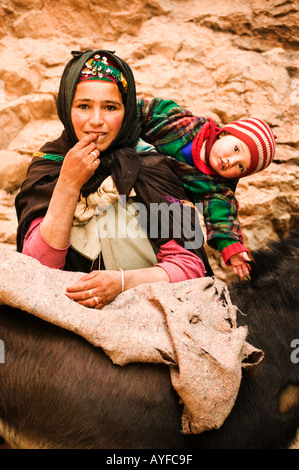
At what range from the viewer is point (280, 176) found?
2.28 metres

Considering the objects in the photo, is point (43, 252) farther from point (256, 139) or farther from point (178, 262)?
point (256, 139)

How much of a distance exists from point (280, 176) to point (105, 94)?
1.22 meters

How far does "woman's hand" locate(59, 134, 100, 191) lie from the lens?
1.28 m

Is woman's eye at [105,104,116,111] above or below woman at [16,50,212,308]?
above

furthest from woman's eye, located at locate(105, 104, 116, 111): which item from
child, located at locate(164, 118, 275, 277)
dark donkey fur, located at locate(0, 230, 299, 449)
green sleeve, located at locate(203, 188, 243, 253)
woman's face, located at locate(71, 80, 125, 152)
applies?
dark donkey fur, located at locate(0, 230, 299, 449)

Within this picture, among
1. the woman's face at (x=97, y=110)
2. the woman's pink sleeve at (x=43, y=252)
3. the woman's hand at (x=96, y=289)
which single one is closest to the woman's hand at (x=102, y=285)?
the woman's hand at (x=96, y=289)

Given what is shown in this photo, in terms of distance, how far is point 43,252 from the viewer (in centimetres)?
129

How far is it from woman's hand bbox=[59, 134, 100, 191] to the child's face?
39cm

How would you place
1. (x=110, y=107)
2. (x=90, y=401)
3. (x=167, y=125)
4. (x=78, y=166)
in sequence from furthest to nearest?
1. (x=167, y=125)
2. (x=110, y=107)
3. (x=78, y=166)
4. (x=90, y=401)

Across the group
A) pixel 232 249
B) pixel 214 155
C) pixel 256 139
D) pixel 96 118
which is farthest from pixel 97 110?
pixel 232 249

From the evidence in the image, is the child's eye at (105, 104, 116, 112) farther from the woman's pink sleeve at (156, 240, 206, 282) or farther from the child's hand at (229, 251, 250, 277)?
the child's hand at (229, 251, 250, 277)

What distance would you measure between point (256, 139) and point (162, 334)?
712 mm

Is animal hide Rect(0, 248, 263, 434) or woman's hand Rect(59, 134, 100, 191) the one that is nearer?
animal hide Rect(0, 248, 263, 434)

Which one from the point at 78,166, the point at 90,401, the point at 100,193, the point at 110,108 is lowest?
the point at 90,401
